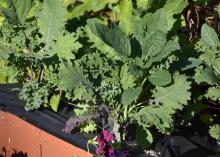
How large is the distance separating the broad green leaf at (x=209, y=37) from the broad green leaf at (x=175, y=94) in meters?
0.24

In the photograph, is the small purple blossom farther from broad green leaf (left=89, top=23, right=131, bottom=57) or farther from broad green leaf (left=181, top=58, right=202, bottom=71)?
broad green leaf (left=181, top=58, right=202, bottom=71)

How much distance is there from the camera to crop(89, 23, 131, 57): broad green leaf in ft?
6.22

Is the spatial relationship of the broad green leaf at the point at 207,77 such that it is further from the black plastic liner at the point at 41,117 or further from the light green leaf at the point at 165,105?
the black plastic liner at the point at 41,117

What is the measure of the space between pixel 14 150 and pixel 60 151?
415 mm

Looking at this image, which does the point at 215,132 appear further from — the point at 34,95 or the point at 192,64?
the point at 34,95

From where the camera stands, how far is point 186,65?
2127 mm

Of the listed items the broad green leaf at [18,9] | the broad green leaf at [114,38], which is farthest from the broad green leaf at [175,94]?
the broad green leaf at [18,9]

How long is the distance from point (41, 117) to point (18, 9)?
1.89ft

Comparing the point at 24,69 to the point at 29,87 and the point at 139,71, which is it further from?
the point at 139,71

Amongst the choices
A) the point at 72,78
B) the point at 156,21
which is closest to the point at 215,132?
the point at 156,21

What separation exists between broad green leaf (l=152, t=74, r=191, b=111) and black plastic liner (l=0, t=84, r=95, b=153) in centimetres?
36

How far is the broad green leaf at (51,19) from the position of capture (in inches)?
96.8

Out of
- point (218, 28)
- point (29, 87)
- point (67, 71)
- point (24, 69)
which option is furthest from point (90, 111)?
point (218, 28)

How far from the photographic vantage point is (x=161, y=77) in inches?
79.0
